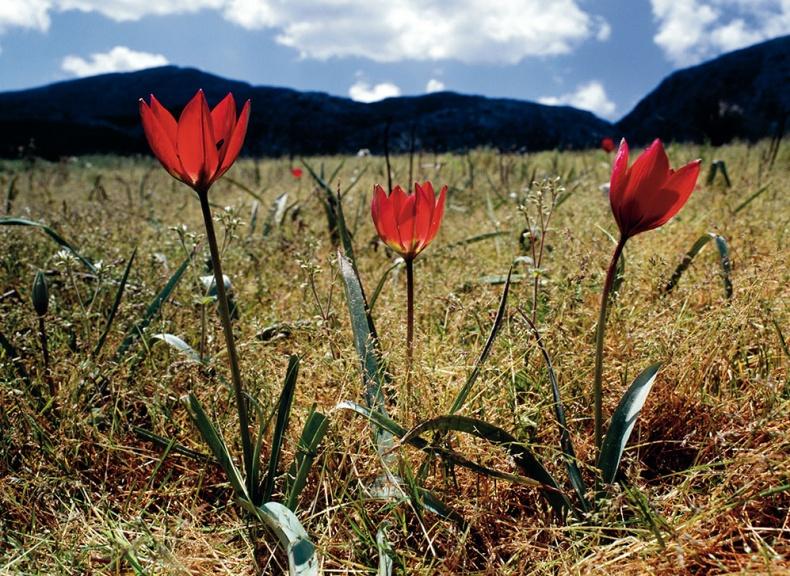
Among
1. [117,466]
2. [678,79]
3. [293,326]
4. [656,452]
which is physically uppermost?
[678,79]

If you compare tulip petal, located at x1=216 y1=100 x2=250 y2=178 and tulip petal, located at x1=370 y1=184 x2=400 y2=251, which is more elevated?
tulip petal, located at x1=216 y1=100 x2=250 y2=178

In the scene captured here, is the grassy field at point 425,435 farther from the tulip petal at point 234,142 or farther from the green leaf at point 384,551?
the tulip petal at point 234,142

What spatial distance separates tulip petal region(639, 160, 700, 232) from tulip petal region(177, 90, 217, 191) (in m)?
0.70

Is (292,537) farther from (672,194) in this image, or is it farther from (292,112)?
(292,112)

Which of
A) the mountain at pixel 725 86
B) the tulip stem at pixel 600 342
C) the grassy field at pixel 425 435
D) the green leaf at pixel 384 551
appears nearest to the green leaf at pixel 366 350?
the grassy field at pixel 425 435

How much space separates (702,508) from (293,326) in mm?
966

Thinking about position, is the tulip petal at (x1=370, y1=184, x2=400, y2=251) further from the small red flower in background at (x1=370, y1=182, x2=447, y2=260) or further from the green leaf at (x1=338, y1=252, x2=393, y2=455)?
the green leaf at (x1=338, y1=252, x2=393, y2=455)

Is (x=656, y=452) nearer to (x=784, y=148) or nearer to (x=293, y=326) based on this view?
(x=293, y=326)

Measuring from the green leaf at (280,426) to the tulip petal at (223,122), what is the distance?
1.24ft

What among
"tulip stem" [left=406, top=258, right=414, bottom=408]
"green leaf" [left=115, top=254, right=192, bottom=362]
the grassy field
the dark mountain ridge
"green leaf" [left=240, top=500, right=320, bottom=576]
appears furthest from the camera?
the dark mountain ridge

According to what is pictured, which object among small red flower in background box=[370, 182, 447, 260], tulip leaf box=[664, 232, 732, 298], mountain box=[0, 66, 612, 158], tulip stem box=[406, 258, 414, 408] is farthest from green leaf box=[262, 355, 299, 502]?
mountain box=[0, 66, 612, 158]

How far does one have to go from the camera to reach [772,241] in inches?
79.9

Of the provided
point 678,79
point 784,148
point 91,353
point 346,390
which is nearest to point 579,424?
point 346,390

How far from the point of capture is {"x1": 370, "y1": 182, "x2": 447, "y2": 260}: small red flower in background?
3.91 feet
